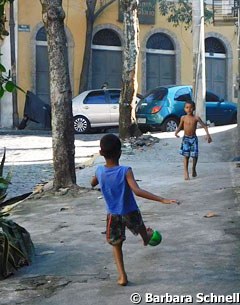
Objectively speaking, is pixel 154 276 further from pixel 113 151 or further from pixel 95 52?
pixel 95 52

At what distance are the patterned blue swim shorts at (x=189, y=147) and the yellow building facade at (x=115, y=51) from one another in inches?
705

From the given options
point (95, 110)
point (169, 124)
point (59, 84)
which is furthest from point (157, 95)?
point (59, 84)

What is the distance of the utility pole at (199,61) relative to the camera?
22.3 metres

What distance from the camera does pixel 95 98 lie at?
25688 millimetres

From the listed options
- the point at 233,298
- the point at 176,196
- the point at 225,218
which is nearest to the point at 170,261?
the point at 233,298

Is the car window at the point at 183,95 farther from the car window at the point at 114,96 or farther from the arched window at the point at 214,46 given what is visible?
the arched window at the point at 214,46

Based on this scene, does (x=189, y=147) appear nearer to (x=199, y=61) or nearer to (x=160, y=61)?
(x=199, y=61)

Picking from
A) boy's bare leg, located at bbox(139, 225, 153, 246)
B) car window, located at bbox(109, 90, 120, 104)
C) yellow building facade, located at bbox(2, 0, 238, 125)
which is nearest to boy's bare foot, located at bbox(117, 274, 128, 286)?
boy's bare leg, located at bbox(139, 225, 153, 246)

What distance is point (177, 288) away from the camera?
5.66 m

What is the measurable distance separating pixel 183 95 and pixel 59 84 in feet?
42.4

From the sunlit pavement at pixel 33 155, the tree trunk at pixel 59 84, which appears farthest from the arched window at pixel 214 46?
the tree trunk at pixel 59 84

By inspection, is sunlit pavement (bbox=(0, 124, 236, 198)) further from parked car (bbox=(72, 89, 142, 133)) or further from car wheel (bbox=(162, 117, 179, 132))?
car wheel (bbox=(162, 117, 179, 132))

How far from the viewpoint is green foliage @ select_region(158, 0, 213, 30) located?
3156 cm

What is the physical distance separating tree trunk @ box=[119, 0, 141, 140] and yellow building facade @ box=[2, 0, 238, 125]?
10.7 meters
